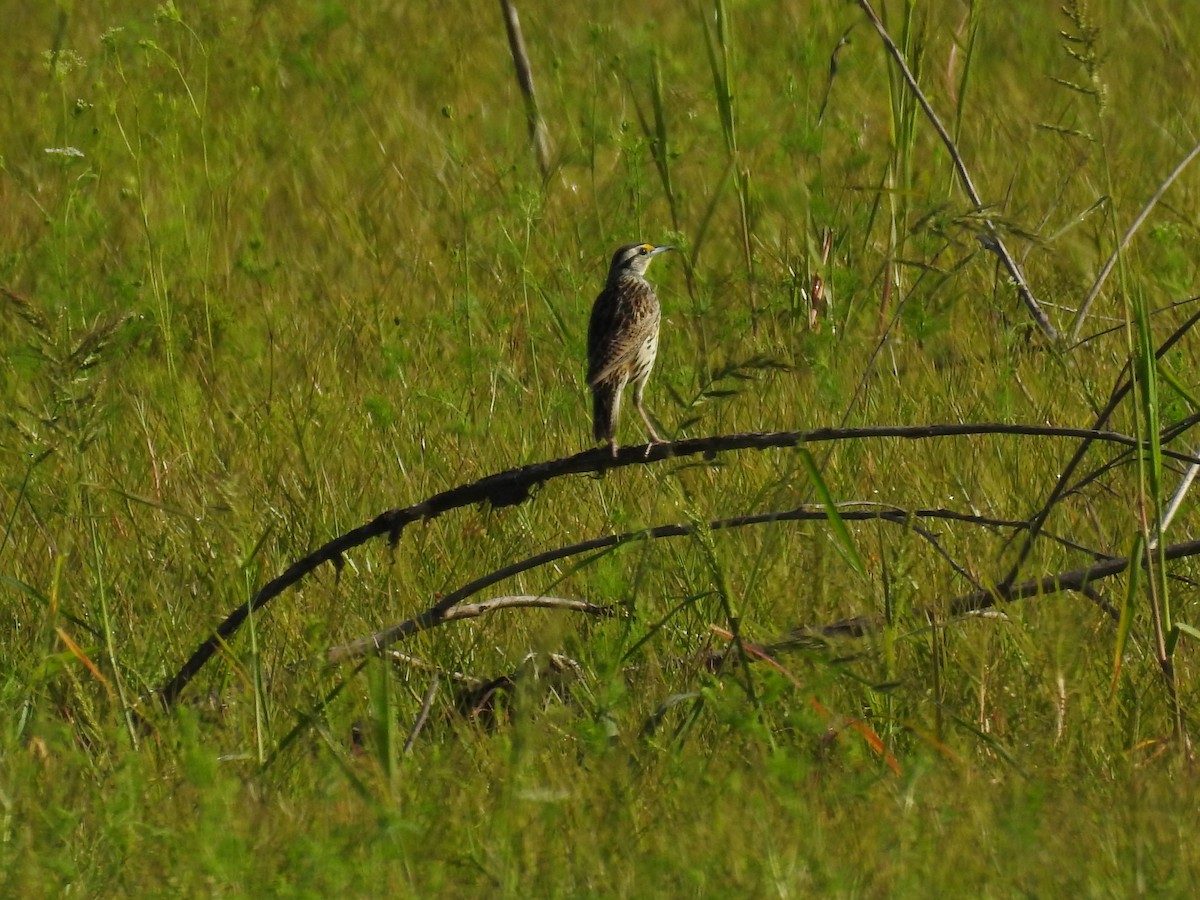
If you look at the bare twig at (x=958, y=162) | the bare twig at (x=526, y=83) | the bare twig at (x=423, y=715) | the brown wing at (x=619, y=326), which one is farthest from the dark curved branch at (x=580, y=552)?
the bare twig at (x=526, y=83)

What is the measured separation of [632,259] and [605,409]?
147cm

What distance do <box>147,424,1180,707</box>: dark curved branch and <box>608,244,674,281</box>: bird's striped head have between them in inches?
114

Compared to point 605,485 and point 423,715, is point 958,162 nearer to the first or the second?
point 605,485

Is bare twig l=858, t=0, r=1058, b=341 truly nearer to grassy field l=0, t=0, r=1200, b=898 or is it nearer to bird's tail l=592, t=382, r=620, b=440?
grassy field l=0, t=0, r=1200, b=898

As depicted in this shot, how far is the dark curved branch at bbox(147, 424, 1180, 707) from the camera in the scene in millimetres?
3344

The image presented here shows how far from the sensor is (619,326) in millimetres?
6027

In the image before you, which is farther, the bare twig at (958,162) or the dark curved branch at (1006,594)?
the bare twig at (958,162)

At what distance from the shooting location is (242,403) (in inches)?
249

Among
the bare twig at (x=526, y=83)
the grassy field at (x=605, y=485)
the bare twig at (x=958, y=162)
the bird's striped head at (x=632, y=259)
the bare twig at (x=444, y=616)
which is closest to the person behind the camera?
the grassy field at (x=605, y=485)

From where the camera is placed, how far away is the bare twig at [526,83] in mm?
7617

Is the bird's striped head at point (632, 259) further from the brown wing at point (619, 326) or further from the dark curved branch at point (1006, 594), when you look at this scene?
the dark curved branch at point (1006, 594)

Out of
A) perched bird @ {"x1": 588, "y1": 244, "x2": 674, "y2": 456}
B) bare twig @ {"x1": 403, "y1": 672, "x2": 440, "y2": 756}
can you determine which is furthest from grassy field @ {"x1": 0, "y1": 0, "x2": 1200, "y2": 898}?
perched bird @ {"x1": 588, "y1": 244, "x2": 674, "y2": 456}

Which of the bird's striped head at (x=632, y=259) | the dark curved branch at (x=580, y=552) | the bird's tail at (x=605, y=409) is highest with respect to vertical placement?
the dark curved branch at (x=580, y=552)

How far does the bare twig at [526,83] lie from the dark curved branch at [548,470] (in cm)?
371
